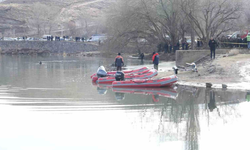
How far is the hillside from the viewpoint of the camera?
107375 millimetres

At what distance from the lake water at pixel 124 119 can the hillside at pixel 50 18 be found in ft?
252

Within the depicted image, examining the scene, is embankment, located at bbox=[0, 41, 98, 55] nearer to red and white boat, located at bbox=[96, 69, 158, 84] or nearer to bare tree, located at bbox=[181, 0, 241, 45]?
bare tree, located at bbox=[181, 0, 241, 45]

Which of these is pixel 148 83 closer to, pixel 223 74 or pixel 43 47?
pixel 223 74

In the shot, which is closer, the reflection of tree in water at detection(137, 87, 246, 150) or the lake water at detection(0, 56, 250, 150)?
the lake water at detection(0, 56, 250, 150)

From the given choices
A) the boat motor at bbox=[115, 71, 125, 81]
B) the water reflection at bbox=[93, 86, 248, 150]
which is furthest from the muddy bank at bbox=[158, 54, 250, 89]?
the boat motor at bbox=[115, 71, 125, 81]

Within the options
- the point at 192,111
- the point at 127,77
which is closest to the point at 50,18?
the point at 127,77

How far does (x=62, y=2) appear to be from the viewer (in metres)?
145

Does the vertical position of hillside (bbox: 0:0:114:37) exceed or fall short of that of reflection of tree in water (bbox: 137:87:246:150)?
it exceeds it

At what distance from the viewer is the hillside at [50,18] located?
107m

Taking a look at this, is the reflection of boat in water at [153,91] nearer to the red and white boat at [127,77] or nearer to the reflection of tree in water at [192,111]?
the reflection of tree in water at [192,111]

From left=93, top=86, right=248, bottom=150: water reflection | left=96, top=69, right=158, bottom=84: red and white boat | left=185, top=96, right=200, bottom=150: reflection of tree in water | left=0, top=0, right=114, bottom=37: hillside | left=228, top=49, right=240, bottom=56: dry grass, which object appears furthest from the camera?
left=0, top=0, right=114, bottom=37: hillside

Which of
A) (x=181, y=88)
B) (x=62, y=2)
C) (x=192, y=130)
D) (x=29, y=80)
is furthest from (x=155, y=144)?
(x=62, y=2)

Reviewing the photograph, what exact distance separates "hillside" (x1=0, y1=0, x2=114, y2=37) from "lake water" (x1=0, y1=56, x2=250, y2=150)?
76.9 m

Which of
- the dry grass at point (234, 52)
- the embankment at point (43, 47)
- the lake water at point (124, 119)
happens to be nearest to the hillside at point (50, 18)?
the embankment at point (43, 47)
